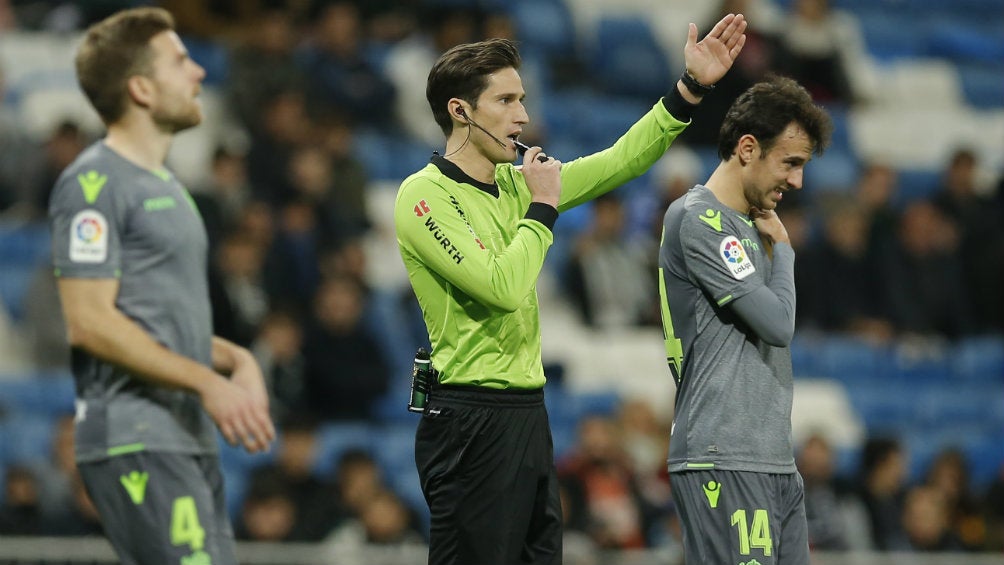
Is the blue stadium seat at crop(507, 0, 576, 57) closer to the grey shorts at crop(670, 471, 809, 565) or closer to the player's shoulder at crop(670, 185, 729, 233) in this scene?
the player's shoulder at crop(670, 185, 729, 233)

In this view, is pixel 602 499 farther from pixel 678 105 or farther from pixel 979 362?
pixel 678 105

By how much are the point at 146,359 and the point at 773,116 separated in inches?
86.4

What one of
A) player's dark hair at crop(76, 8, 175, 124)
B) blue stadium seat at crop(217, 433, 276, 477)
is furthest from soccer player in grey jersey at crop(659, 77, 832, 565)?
blue stadium seat at crop(217, 433, 276, 477)

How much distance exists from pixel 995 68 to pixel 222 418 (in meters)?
12.9

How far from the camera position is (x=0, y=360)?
33.8 feet

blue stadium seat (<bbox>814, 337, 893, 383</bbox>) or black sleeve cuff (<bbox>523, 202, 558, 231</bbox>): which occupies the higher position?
black sleeve cuff (<bbox>523, 202, 558, 231</bbox>)

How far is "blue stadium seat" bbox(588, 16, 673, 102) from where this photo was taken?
14016 millimetres

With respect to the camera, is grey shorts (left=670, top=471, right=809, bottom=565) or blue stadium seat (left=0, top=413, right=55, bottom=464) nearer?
grey shorts (left=670, top=471, right=809, bottom=565)

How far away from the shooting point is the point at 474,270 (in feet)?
15.9

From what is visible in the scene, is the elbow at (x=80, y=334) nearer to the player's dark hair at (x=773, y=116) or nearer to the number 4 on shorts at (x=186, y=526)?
the number 4 on shorts at (x=186, y=526)

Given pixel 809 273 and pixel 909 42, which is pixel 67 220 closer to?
pixel 809 273

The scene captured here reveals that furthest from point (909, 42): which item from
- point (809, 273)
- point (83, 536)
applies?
point (83, 536)

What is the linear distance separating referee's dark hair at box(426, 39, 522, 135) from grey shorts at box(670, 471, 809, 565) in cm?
146

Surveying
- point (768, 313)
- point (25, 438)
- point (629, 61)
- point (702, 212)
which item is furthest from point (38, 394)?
point (629, 61)
